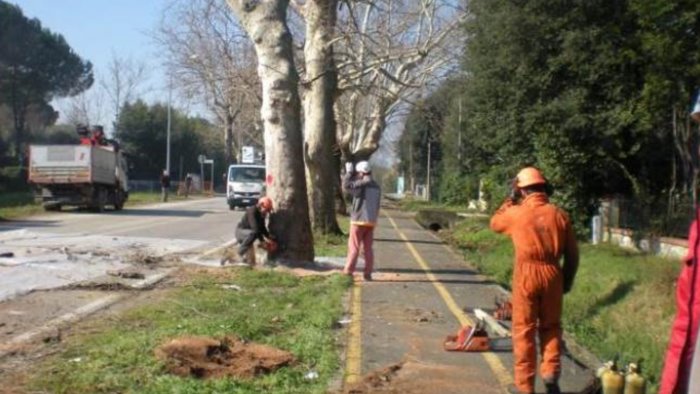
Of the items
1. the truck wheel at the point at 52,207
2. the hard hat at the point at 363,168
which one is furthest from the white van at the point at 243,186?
the hard hat at the point at 363,168

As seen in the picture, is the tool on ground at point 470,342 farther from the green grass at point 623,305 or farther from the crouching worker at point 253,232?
the crouching worker at point 253,232

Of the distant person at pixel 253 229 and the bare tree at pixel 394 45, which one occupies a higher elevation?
the bare tree at pixel 394 45

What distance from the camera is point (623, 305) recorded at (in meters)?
11.5

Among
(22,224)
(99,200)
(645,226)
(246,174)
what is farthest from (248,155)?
(645,226)

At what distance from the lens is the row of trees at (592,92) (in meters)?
17.2

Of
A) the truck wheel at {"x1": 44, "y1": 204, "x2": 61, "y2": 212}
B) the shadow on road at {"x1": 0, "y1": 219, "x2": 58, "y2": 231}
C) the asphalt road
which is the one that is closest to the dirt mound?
the asphalt road

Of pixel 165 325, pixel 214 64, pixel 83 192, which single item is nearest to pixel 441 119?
pixel 214 64

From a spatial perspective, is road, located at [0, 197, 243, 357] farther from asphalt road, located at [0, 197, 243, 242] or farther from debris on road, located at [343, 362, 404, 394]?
debris on road, located at [343, 362, 404, 394]

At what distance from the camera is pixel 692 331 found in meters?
3.59

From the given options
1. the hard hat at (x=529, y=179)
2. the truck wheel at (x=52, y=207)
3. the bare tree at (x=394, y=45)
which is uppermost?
the bare tree at (x=394, y=45)

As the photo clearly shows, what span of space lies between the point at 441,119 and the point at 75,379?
5439 centimetres

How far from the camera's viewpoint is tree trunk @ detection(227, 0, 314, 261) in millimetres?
16234

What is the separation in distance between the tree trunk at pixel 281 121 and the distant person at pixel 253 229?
0.22m

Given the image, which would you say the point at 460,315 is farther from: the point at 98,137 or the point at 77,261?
the point at 98,137
